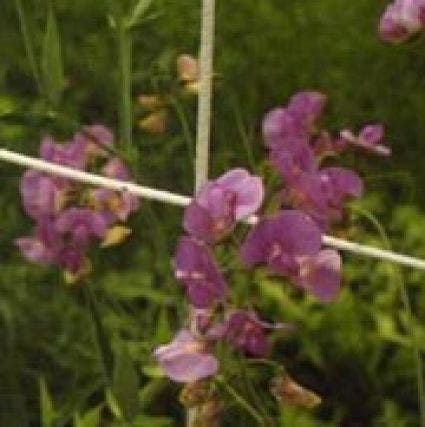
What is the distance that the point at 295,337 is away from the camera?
1516 mm

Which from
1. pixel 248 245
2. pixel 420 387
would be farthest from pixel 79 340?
pixel 248 245

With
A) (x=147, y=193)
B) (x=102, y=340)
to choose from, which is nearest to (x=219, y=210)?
(x=147, y=193)

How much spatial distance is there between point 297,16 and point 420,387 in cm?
41

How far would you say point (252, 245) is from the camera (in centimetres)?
116

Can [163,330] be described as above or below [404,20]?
below

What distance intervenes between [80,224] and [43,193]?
0.05m

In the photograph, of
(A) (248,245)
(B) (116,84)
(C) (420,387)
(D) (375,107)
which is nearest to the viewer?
(A) (248,245)

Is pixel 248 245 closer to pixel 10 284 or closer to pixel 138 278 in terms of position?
pixel 138 278

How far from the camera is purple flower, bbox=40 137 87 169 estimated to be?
4.82 ft

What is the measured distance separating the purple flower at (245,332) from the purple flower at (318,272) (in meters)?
0.05

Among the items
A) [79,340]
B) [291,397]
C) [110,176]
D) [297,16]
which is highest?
[297,16]

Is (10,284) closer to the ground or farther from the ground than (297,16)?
closer to the ground

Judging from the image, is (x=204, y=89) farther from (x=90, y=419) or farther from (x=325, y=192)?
(x=90, y=419)

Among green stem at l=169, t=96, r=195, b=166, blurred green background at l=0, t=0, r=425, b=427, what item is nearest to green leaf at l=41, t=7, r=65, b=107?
blurred green background at l=0, t=0, r=425, b=427
